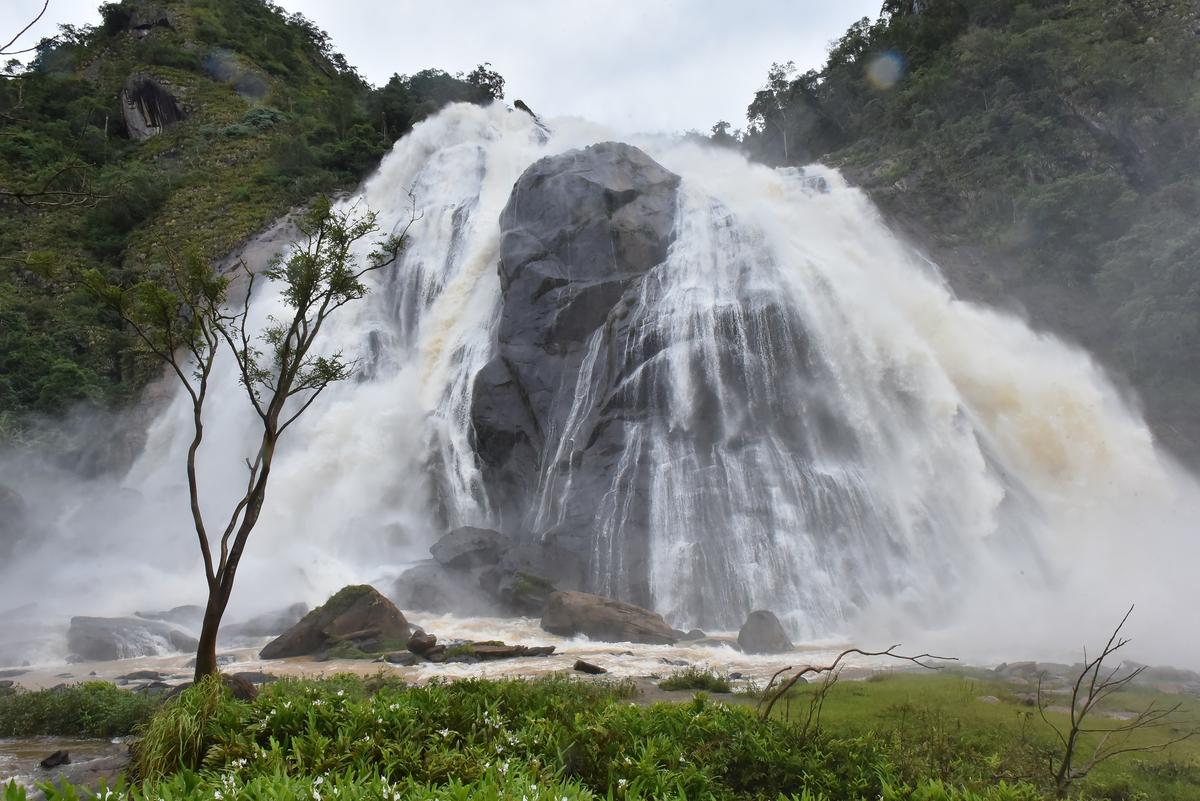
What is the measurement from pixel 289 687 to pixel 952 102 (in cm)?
4596

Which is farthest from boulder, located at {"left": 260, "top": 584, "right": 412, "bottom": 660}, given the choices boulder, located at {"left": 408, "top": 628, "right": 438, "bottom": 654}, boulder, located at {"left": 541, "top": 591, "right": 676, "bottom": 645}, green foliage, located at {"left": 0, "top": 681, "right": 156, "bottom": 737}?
green foliage, located at {"left": 0, "top": 681, "right": 156, "bottom": 737}

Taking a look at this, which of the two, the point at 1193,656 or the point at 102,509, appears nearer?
the point at 1193,656

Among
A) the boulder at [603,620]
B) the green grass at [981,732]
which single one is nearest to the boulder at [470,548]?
the boulder at [603,620]

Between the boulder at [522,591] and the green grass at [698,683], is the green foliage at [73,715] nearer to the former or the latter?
the green grass at [698,683]

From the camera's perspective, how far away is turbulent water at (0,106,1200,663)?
20297mm

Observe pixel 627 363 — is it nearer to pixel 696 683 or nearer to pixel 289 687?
pixel 696 683

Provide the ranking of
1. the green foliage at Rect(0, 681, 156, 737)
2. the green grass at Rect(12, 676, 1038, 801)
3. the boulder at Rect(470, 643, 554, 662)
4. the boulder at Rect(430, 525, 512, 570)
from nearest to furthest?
1. the green grass at Rect(12, 676, 1038, 801)
2. the green foliage at Rect(0, 681, 156, 737)
3. the boulder at Rect(470, 643, 554, 662)
4. the boulder at Rect(430, 525, 512, 570)

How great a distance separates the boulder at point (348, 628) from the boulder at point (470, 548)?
4122mm

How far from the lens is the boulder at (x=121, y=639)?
17172mm

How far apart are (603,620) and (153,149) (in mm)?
58988

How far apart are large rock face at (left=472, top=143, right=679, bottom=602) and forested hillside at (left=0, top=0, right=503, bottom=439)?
19.5 m

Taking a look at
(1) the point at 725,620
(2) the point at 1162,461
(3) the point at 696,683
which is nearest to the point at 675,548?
(1) the point at 725,620

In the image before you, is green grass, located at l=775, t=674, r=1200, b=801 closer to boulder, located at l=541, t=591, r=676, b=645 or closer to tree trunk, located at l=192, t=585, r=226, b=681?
boulder, located at l=541, t=591, r=676, b=645

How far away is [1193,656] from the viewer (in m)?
15.4
